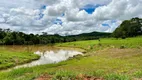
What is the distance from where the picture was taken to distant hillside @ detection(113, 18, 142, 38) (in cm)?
12550

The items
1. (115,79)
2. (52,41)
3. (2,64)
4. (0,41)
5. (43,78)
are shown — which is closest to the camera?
(115,79)

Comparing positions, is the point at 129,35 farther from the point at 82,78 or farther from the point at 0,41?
the point at 82,78

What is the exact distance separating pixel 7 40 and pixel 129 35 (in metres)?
67.5

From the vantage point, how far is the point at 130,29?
125 m

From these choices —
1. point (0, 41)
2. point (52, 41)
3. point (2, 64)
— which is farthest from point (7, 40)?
point (2, 64)

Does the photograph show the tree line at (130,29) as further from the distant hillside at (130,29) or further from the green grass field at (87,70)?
the green grass field at (87,70)

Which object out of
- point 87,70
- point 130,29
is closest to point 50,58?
point 87,70

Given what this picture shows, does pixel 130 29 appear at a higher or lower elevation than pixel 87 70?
higher

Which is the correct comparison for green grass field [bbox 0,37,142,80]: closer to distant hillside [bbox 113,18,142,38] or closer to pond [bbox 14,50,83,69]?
pond [bbox 14,50,83,69]

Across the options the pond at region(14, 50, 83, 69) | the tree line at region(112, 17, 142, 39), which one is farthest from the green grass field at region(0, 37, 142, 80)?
the tree line at region(112, 17, 142, 39)

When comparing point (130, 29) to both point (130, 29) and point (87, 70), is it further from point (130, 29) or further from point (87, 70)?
point (87, 70)

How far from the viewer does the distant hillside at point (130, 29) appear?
412ft

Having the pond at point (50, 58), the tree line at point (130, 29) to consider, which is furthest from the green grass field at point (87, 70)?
the tree line at point (130, 29)

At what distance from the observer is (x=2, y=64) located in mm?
39469
